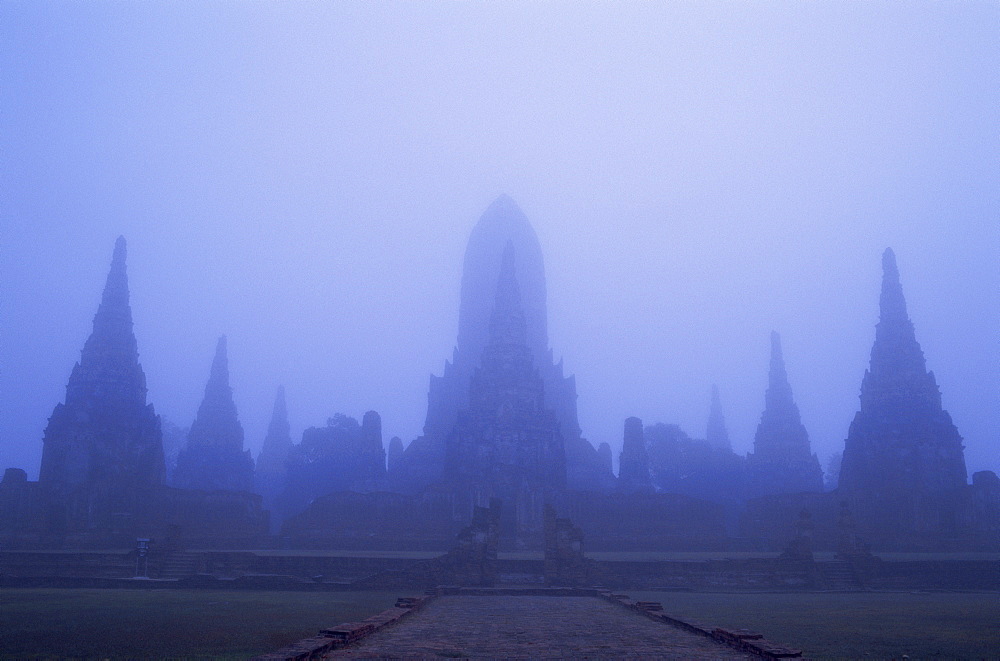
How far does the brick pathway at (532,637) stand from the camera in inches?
318

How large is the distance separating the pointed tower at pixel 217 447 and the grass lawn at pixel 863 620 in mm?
37838

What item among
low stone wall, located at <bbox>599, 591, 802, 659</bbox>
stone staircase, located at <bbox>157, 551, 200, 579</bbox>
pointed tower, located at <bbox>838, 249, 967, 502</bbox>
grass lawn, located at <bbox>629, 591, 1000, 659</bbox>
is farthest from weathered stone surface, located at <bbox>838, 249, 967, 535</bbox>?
stone staircase, located at <bbox>157, 551, 200, 579</bbox>

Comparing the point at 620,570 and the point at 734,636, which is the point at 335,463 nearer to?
the point at 620,570

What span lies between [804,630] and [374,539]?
93.1 ft

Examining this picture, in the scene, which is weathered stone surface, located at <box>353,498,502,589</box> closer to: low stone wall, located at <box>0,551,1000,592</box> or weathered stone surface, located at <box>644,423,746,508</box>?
low stone wall, located at <box>0,551,1000,592</box>

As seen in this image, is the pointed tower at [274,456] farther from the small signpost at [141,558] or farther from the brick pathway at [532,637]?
the brick pathway at [532,637]

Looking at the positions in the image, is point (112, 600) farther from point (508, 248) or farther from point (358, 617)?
point (508, 248)

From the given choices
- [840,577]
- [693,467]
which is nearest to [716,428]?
[693,467]

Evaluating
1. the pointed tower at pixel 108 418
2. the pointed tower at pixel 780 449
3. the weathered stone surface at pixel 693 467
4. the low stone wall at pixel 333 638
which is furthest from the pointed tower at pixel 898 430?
the pointed tower at pixel 108 418

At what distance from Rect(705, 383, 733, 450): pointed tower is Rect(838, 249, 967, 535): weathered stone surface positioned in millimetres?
34588

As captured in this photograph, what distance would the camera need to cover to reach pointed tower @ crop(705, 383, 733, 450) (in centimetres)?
7888

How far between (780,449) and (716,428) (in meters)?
25.7

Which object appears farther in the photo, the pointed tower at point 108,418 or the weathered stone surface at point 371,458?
the weathered stone surface at point 371,458

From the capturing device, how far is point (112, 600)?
52.6 ft
